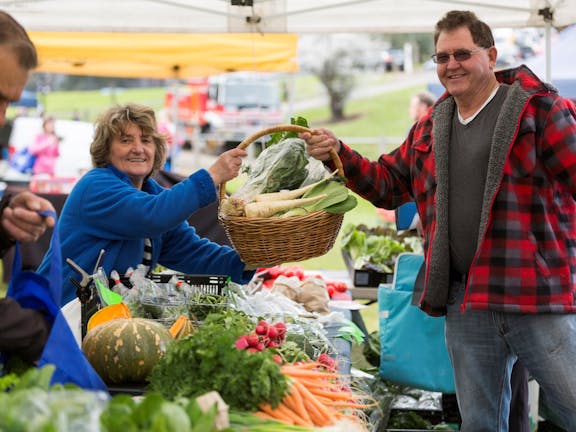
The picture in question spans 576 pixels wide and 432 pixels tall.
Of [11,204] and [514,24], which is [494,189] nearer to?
[11,204]

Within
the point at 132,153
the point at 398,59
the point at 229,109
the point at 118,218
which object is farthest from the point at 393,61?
the point at 118,218

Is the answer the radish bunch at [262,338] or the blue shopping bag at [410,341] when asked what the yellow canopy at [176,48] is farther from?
the radish bunch at [262,338]

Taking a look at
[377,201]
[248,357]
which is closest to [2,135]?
[377,201]

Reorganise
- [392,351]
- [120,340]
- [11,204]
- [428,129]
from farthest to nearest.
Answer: [392,351] → [428,129] → [120,340] → [11,204]

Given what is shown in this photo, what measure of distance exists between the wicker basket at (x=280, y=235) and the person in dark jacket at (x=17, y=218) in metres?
1.20

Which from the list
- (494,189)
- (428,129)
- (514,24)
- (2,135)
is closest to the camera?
(494,189)

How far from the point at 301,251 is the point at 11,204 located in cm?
141

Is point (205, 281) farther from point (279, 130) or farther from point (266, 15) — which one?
point (266, 15)

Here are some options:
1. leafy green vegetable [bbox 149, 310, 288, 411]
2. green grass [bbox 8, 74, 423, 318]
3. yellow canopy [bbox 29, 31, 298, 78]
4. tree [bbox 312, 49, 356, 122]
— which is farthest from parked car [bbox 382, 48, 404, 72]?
leafy green vegetable [bbox 149, 310, 288, 411]

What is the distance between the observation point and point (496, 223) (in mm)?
3414

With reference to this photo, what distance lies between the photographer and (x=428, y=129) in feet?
12.4

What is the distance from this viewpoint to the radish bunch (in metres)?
Answer: 2.64

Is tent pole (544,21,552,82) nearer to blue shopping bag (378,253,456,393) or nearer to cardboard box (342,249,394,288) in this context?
cardboard box (342,249,394,288)

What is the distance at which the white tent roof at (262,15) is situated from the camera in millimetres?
5910
